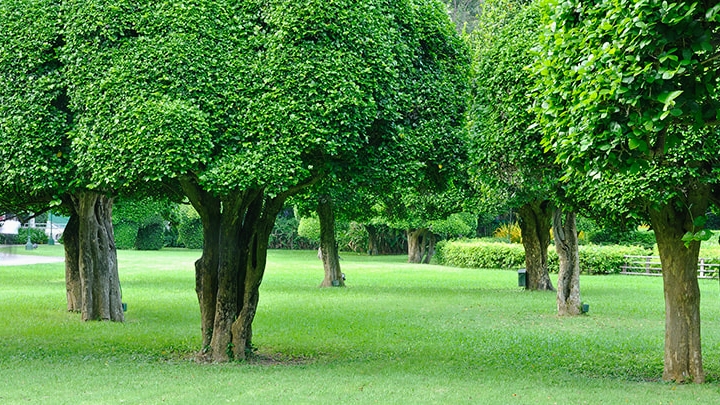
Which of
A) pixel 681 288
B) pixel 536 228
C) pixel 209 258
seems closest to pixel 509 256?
pixel 536 228

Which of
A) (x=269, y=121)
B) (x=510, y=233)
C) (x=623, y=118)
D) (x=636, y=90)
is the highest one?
(x=269, y=121)

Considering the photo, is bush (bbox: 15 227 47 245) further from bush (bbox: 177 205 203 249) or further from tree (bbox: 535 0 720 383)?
tree (bbox: 535 0 720 383)

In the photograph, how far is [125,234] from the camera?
56531 millimetres

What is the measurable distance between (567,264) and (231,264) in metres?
9.91

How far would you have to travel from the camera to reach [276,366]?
12.1 m

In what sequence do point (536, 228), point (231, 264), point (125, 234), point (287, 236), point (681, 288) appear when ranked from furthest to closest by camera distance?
point (287, 236) < point (125, 234) < point (536, 228) < point (231, 264) < point (681, 288)

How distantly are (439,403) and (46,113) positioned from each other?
6671mm

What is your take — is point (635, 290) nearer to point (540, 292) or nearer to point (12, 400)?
point (540, 292)

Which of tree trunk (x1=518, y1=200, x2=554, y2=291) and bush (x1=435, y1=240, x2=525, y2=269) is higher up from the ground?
tree trunk (x1=518, y1=200, x2=554, y2=291)

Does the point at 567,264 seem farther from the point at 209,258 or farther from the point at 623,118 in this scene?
the point at 623,118

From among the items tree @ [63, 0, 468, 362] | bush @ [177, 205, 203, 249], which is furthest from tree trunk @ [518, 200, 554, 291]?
bush @ [177, 205, 203, 249]

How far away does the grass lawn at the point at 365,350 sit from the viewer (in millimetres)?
9953

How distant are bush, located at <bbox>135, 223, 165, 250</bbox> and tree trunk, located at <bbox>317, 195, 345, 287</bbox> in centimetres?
3156

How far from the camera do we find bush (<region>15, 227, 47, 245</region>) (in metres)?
58.8
